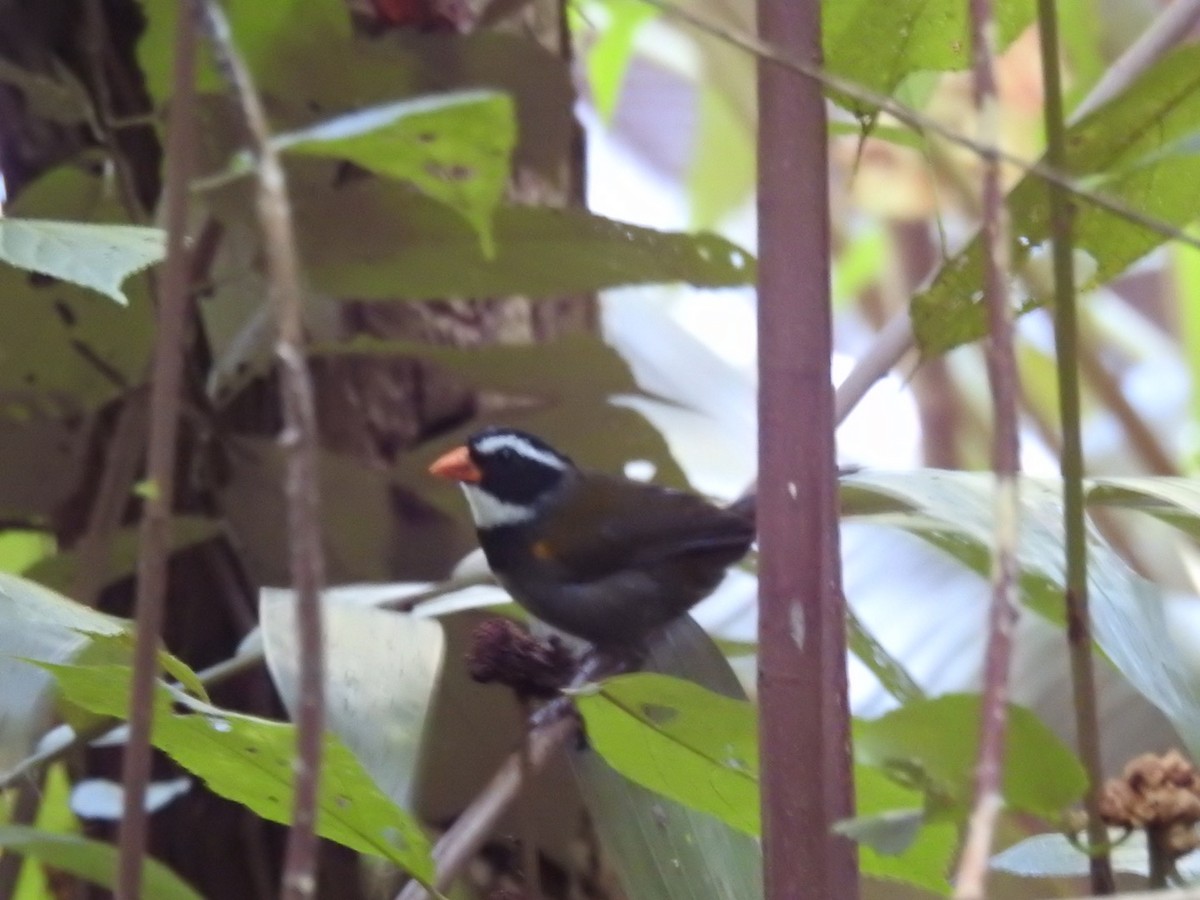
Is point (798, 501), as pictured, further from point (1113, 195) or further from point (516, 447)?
point (516, 447)

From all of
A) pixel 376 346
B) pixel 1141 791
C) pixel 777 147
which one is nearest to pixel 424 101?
pixel 777 147

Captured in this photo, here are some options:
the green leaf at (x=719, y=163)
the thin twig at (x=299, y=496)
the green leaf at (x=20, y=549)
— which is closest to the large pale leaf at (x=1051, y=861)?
the thin twig at (x=299, y=496)

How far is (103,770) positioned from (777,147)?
35.8 inches

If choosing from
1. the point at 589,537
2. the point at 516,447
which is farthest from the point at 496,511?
the point at 516,447

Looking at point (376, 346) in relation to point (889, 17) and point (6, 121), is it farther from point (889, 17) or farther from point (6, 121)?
point (889, 17)

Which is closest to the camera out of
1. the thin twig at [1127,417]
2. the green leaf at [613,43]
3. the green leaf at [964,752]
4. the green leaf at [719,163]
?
the green leaf at [964,752]

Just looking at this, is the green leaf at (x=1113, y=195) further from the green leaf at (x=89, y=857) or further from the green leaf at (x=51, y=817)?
the green leaf at (x=51, y=817)

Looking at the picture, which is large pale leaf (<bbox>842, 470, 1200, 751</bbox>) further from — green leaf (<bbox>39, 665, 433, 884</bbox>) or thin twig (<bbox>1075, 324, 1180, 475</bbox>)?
thin twig (<bbox>1075, 324, 1180, 475</bbox>)

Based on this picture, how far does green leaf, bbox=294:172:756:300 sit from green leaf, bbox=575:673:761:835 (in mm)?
473

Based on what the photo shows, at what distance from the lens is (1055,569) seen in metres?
0.68

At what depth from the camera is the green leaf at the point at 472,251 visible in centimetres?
104

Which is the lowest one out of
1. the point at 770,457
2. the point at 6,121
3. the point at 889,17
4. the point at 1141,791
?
the point at 1141,791

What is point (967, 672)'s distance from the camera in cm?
117

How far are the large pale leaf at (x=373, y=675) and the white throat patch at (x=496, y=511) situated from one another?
723 millimetres
